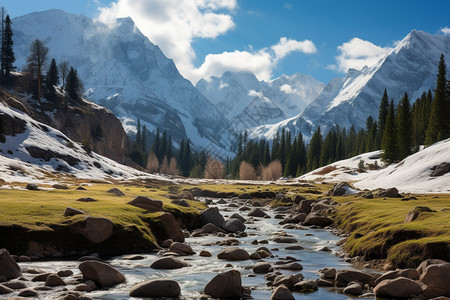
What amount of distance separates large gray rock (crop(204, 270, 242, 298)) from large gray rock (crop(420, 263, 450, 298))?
6299 mm

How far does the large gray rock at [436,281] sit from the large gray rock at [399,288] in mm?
316

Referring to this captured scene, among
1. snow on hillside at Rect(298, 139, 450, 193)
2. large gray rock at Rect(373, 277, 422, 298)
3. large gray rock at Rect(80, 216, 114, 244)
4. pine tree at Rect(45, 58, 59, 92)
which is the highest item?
pine tree at Rect(45, 58, 59, 92)

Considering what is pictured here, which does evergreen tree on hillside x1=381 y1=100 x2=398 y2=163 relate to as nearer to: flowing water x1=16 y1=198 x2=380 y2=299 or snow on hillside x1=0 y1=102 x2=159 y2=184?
snow on hillside x1=0 y1=102 x2=159 y2=184

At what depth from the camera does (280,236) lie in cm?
2875

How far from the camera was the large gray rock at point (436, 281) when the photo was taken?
42.9 feet

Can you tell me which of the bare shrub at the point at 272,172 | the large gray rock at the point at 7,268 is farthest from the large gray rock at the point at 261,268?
the bare shrub at the point at 272,172

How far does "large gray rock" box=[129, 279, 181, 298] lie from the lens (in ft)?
45.0

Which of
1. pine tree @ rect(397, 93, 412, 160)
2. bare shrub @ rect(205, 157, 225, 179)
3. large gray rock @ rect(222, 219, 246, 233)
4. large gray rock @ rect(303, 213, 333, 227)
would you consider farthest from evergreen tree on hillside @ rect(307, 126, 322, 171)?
large gray rock @ rect(222, 219, 246, 233)

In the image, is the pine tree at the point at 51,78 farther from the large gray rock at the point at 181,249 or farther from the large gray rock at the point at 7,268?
the large gray rock at the point at 7,268

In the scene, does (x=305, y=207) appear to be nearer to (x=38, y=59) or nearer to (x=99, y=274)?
(x=99, y=274)

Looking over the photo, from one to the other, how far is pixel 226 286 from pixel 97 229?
10288 millimetres

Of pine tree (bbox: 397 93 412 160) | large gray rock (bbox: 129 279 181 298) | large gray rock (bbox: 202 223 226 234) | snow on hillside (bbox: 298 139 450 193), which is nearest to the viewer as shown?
large gray rock (bbox: 129 279 181 298)

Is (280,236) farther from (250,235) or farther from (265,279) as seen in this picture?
(265,279)

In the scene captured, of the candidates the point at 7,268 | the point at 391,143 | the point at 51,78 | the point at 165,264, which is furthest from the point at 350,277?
the point at 51,78
